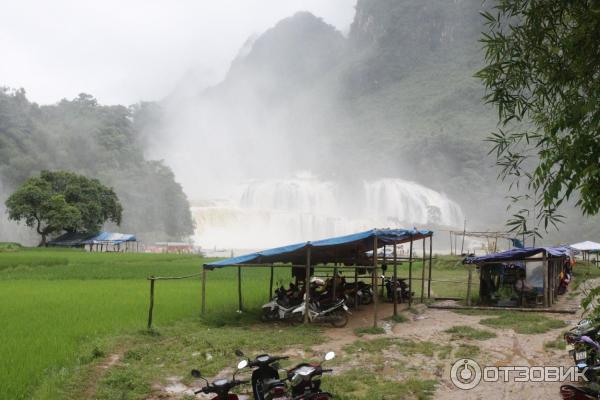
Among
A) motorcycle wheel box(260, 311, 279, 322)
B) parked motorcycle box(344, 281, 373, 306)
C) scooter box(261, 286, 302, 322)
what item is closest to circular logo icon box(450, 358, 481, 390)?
scooter box(261, 286, 302, 322)

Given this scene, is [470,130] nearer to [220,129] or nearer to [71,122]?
[220,129]

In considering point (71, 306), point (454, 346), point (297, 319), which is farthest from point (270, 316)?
point (71, 306)

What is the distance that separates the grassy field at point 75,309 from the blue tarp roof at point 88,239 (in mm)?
18300

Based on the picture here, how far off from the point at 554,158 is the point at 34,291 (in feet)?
50.5

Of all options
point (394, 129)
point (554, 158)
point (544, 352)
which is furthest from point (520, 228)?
point (394, 129)

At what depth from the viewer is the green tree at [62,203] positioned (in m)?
40.8

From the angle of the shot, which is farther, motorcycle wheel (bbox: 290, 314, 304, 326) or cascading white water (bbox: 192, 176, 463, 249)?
cascading white water (bbox: 192, 176, 463, 249)

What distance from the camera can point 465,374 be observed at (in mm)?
6887

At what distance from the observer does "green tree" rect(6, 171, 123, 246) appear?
1606 inches

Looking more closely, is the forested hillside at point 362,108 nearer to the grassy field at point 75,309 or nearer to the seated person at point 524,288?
the grassy field at point 75,309

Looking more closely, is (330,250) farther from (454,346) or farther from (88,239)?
(88,239)

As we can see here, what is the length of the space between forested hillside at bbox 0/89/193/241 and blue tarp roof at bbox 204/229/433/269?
42.3 m

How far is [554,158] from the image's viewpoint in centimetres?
333

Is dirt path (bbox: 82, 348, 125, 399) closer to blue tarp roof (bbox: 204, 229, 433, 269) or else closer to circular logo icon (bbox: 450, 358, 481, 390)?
blue tarp roof (bbox: 204, 229, 433, 269)
